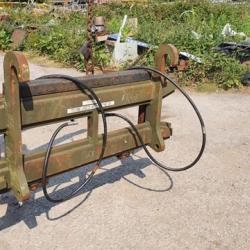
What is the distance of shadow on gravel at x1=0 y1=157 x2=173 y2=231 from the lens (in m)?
2.96

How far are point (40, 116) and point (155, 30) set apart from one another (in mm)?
7075

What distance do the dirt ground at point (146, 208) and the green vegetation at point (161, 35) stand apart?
3051mm

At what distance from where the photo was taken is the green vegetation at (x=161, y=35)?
728cm

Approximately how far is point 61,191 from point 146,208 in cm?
75

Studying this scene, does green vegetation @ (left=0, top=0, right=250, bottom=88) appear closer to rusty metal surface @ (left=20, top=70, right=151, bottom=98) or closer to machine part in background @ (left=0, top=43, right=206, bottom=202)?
machine part in background @ (left=0, top=43, right=206, bottom=202)

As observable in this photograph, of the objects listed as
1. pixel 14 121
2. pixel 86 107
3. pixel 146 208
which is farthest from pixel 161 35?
pixel 14 121

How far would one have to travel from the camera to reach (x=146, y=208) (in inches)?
124

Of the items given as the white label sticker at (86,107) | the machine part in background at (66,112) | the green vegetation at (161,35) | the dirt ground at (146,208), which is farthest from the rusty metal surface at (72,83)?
the green vegetation at (161,35)

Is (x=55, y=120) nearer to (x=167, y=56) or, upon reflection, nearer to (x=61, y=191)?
(x=167, y=56)

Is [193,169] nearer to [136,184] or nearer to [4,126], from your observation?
[136,184]

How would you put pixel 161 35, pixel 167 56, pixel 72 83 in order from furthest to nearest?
pixel 161 35 → pixel 167 56 → pixel 72 83

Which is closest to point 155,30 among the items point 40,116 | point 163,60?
point 163,60

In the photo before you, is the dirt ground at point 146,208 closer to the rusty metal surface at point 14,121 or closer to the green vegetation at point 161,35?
the rusty metal surface at point 14,121

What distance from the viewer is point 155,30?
895 cm
